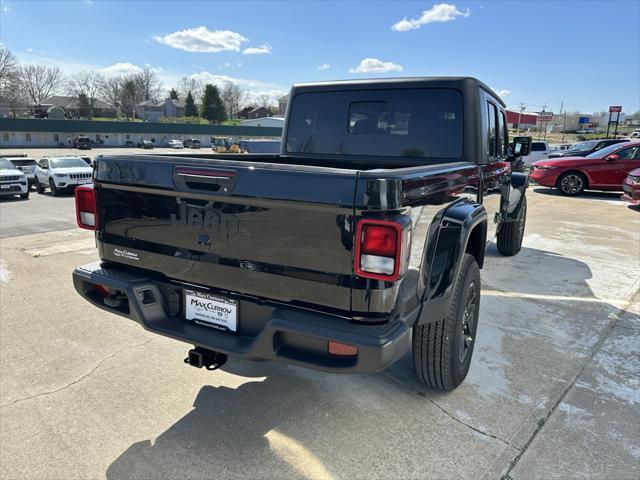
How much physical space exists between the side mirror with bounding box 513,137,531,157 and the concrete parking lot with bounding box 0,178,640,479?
1856mm

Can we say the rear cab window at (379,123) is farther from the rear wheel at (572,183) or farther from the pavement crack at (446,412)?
the rear wheel at (572,183)

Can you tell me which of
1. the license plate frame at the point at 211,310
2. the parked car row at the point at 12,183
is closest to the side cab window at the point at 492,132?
the license plate frame at the point at 211,310

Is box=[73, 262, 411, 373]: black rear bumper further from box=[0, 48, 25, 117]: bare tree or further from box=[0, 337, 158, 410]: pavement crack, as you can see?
box=[0, 48, 25, 117]: bare tree

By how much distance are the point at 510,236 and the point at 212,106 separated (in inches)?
3464

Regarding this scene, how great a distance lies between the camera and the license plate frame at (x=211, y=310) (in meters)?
→ 2.40

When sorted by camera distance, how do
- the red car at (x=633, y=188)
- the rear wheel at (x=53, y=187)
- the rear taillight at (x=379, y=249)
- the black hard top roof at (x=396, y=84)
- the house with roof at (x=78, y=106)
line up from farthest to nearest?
1. the house with roof at (x=78, y=106)
2. the rear wheel at (x=53, y=187)
3. the red car at (x=633, y=188)
4. the black hard top roof at (x=396, y=84)
5. the rear taillight at (x=379, y=249)

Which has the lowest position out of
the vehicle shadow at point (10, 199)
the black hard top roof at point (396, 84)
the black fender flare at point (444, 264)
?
the vehicle shadow at point (10, 199)

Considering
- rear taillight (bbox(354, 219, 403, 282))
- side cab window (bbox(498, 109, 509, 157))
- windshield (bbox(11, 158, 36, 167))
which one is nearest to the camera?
rear taillight (bbox(354, 219, 403, 282))

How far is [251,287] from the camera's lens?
2307 millimetres

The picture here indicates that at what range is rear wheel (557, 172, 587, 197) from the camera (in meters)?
13.6

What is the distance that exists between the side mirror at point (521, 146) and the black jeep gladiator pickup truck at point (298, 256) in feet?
6.89

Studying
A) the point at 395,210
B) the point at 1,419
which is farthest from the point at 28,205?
the point at 395,210

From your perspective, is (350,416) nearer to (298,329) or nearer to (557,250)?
(298,329)

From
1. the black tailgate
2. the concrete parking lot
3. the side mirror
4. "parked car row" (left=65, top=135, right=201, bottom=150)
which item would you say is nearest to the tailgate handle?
the black tailgate
